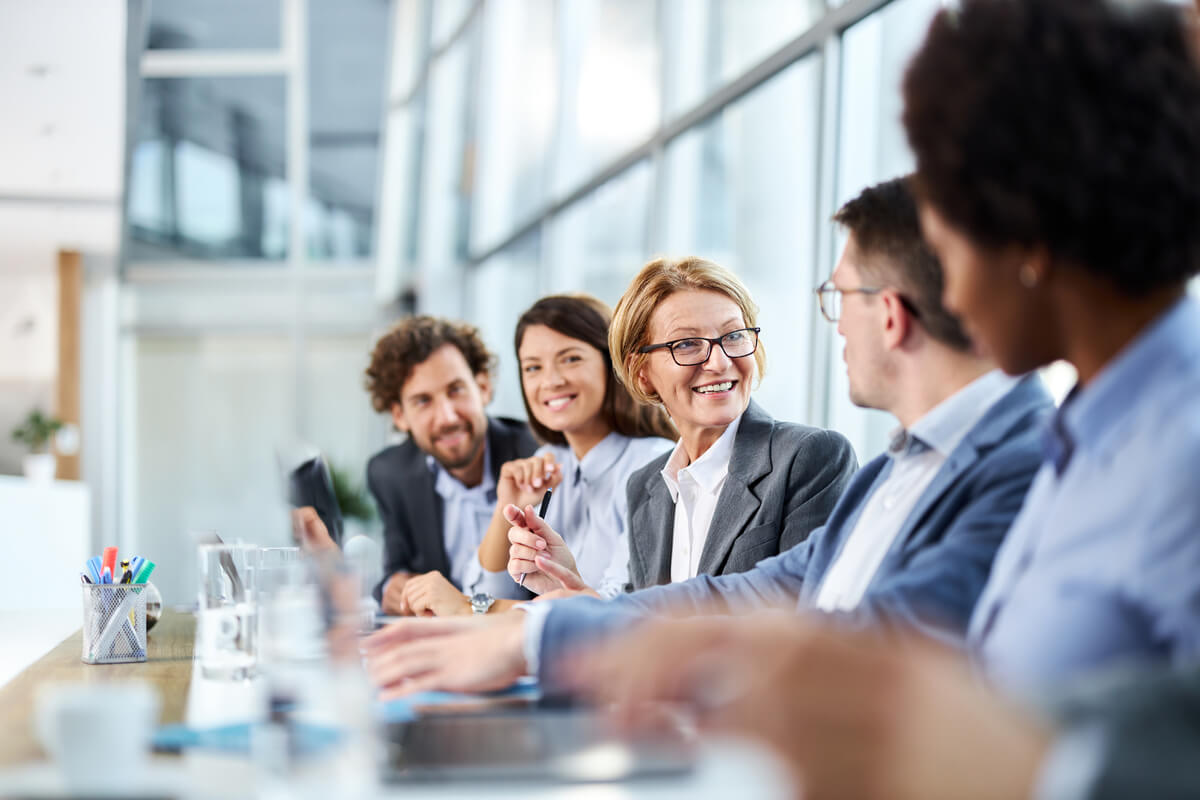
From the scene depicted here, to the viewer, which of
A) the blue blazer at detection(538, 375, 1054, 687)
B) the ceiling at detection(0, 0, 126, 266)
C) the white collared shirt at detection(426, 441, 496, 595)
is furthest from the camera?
the ceiling at detection(0, 0, 126, 266)

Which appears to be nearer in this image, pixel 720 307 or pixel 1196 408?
pixel 1196 408

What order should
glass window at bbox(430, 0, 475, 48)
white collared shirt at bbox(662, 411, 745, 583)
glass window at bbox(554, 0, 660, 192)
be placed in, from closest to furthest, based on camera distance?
white collared shirt at bbox(662, 411, 745, 583) < glass window at bbox(554, 0, 660, 192) < glass window at bbox(430, 0, 475, 48)

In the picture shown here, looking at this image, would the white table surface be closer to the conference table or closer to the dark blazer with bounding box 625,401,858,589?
the conference table

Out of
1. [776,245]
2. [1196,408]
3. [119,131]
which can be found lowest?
[1196,408]

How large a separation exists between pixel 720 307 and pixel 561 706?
123 centimetres

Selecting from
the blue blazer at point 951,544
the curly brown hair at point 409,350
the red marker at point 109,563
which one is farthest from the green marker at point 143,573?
the curly brown hair at point 409,350

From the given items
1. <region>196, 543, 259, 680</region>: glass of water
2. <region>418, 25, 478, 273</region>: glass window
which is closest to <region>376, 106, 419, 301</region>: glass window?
<region>418, 25, 478, 273</region>: glass window

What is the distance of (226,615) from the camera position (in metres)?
1.55

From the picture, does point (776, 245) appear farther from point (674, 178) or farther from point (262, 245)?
point (262, 245)

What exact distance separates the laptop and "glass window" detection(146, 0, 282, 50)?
9.31 metres

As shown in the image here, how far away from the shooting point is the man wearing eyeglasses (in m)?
1.23

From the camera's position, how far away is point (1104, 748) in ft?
2.23

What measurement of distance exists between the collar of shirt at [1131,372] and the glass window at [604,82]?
12.4 feet

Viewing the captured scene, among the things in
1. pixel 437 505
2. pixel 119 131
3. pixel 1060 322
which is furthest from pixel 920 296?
pixel 119 131
